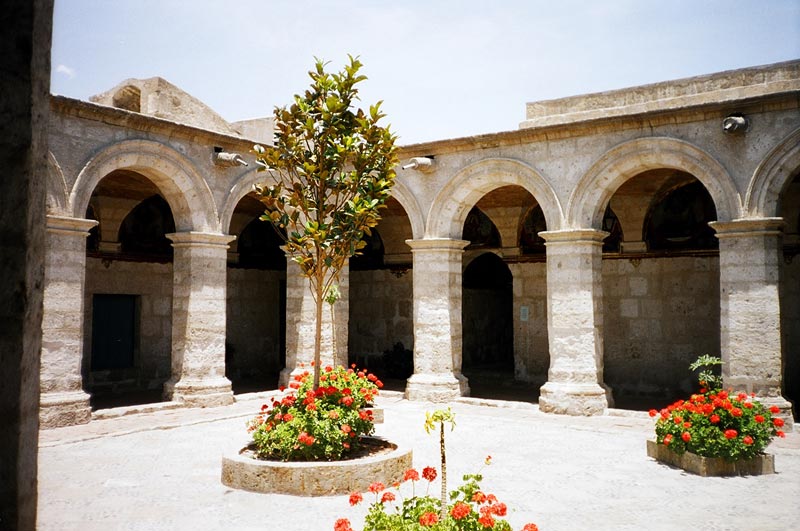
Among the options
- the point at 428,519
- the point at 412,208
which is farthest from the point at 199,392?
the point at 428,519

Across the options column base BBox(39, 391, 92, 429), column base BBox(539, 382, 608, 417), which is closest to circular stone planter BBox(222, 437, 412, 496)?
column base BBox(39, 391, 92, 429)

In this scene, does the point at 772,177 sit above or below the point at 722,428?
above

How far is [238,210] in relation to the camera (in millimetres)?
14836

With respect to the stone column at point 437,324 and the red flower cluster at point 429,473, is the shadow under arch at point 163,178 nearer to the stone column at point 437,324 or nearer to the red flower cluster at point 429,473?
the stone column at point 437,324

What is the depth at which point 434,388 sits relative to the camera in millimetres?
11125

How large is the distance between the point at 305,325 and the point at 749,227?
7435mm

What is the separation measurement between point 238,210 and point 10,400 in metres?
13.8

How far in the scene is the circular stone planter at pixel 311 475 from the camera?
18.1 feet

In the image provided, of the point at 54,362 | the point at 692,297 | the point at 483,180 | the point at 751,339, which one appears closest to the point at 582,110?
the point at 483,180

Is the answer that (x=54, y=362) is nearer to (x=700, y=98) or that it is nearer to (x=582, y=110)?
(x=582, y=110)

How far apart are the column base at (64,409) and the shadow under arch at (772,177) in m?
9.55

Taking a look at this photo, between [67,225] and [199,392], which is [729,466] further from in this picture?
[67,225]

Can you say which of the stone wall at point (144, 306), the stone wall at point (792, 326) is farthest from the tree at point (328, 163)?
the stone wall at point (792, 326)

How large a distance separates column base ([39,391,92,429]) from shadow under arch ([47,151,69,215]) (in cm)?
251
